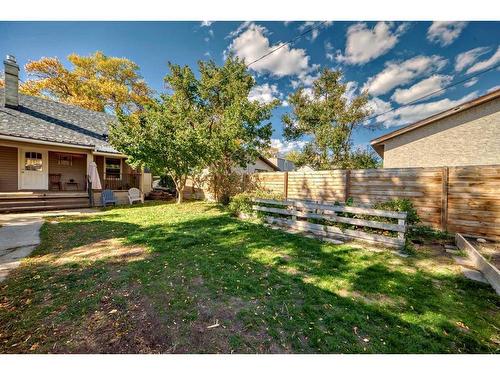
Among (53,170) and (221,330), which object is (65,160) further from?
(221,330)

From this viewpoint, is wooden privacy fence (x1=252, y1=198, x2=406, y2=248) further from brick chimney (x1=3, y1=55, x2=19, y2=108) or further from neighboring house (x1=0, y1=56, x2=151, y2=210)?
brick chimney (x1=3, y1=55, x2=19, y2=108)

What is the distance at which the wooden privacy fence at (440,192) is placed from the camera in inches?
206

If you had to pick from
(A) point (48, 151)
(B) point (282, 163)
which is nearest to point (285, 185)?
(A) point (48, 151)

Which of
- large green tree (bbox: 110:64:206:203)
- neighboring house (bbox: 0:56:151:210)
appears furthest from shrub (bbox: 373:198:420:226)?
neighboring house (bbox: 0:56:151:210)

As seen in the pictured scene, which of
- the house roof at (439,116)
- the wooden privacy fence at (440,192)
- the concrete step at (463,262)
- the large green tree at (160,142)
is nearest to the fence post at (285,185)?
the wooden privacy fence at (440,192)

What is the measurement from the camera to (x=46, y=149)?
10.9 meters

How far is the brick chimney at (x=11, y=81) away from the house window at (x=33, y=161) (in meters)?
3.22

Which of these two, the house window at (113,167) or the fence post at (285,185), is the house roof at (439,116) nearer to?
the fence post at (285,185)

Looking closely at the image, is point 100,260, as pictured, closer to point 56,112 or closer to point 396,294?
point 396,294

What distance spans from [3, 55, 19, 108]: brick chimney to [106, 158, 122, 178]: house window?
207 inches

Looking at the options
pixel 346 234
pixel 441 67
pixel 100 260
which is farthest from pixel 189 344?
pixel 441 67

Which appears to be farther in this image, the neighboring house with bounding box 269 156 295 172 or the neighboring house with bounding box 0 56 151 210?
the neighboring house with bounding box 269 156 295 172

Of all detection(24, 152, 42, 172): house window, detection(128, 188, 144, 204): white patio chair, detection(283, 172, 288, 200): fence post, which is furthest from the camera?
detection(128, 188, 144, 204): white patio chair

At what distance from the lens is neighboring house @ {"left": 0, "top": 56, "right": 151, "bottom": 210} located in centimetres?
1039
